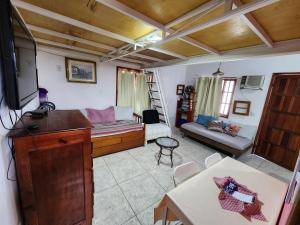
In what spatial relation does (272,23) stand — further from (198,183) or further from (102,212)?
(102,212)

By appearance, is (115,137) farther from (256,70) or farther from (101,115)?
(256,70)

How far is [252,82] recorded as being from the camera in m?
3.31

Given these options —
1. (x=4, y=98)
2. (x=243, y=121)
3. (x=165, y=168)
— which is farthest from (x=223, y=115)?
(x=4, y=98)

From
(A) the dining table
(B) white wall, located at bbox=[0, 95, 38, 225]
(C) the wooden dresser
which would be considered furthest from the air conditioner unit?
(B) white wall, located at bbox=[0, 95, 38, 225]

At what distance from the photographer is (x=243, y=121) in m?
3.59

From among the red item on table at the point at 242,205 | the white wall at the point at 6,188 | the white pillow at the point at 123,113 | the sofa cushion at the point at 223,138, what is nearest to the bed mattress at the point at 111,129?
the white pillow at the point at 123,113

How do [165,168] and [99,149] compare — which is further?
[99,149]

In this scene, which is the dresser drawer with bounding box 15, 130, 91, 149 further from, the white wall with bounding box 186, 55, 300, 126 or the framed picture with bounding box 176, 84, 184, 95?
the framed picture with bounding box 176, 84, 184, 95

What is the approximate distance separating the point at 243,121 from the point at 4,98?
14.5ft

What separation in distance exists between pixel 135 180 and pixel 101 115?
2.01 metres

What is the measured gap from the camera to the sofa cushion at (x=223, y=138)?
10.0 feet

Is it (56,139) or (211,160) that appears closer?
(56,139)

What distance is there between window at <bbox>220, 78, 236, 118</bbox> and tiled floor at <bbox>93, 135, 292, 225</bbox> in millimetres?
1294

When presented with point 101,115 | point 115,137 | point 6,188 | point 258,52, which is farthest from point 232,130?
point 6,188
